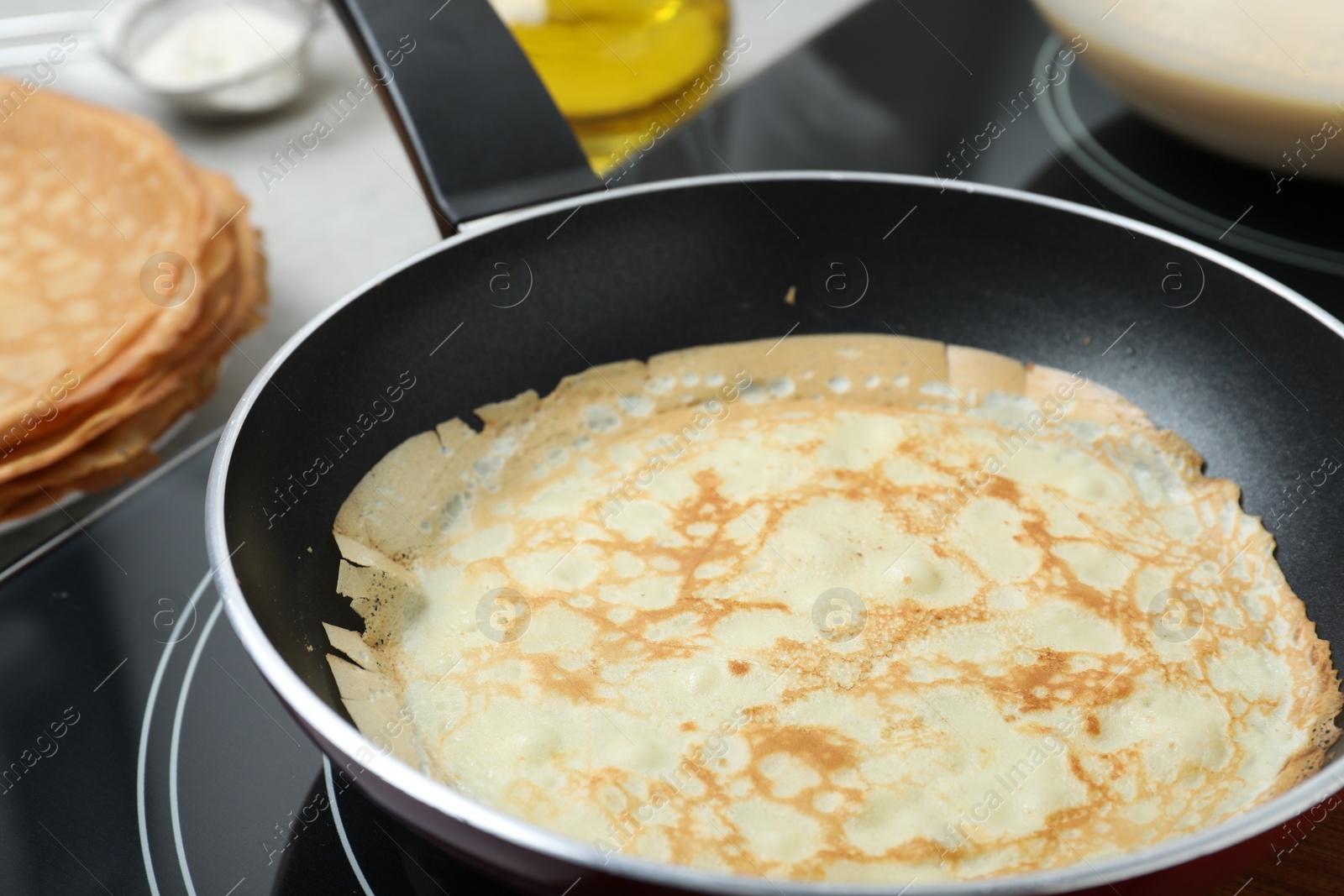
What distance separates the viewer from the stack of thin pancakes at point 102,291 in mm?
1027

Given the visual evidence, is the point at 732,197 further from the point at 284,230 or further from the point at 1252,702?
the point at 284,230

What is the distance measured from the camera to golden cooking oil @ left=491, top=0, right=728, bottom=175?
1.38 meters

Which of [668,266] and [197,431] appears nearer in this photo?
[668,266]

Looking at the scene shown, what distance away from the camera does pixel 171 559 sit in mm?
951

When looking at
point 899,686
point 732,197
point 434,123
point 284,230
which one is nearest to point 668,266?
point 732,197

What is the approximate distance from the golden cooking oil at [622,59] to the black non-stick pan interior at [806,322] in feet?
1.12

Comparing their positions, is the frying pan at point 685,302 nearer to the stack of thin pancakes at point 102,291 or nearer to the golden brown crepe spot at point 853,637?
the golden brown crepe spot at point 853,637

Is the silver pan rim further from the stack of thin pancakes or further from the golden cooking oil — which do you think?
the golden cooking oil

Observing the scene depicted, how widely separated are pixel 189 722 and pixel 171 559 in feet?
0.60

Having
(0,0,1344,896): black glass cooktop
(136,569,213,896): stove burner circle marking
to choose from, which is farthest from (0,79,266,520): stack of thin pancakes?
(136,569,213,896): stove burner circle marking

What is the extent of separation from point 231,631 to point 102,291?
0.61m

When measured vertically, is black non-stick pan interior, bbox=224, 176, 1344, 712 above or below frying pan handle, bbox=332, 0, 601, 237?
below

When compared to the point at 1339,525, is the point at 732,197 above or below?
above

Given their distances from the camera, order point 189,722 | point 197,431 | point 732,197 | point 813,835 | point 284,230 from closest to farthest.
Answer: point 813,835 < point 189,722 < point 732,197 < point 197,431 < point 284,230
